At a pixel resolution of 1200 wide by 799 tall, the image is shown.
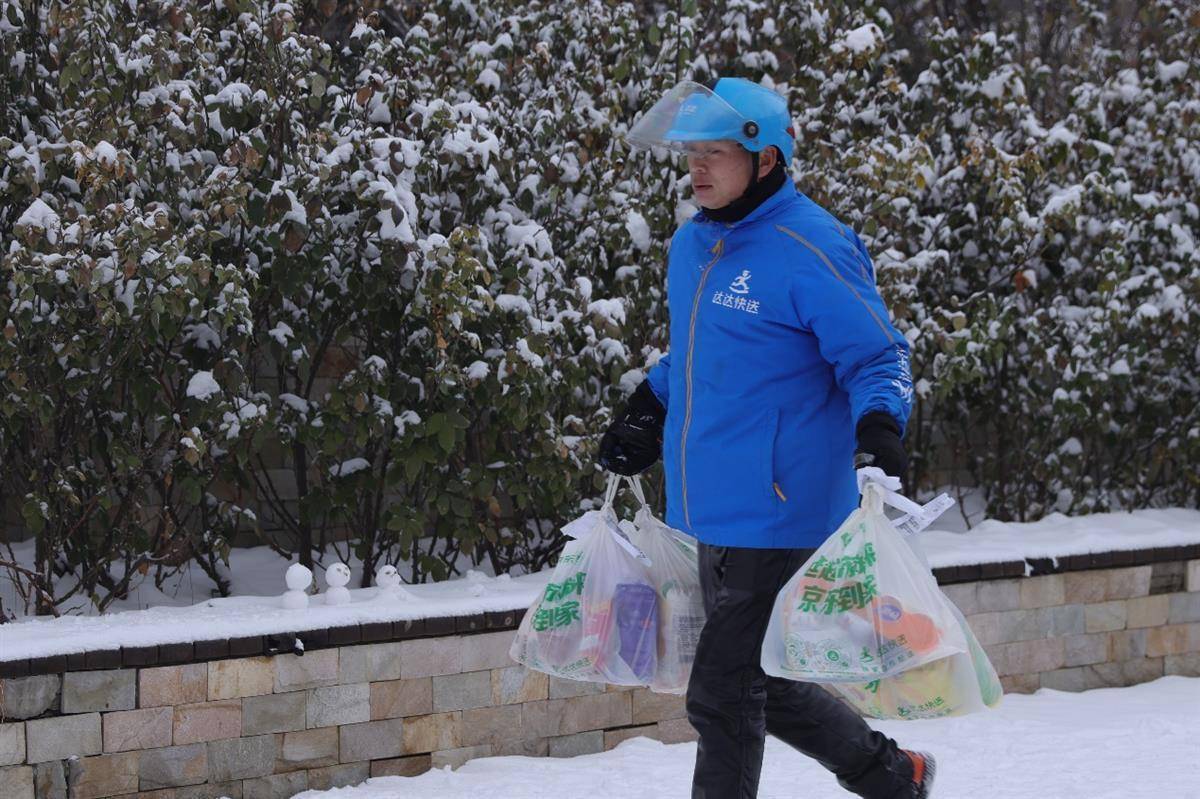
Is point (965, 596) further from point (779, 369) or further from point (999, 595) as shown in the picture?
point (779, 369)

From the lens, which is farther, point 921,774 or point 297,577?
point 297,577

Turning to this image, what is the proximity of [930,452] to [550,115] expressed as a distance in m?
2.37

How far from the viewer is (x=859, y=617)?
293 centimetres

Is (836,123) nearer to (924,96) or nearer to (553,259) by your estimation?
(924,96)

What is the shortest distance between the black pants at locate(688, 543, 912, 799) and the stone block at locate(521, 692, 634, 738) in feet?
4.02

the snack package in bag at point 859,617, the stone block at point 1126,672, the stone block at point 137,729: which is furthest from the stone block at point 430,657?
the stone block at point 1126,672

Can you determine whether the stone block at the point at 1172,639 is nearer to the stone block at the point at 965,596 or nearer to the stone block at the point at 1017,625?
the stone block at the point at 1017,625

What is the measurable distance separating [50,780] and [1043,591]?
10.5 feet

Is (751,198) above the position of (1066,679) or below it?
above

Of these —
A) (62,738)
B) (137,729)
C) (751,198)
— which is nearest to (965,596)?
(751,198)

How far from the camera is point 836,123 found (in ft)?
18.7

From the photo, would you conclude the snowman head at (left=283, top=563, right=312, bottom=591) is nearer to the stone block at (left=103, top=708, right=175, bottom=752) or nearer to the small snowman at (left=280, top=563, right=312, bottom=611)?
the small snowman at (left=280, top=563, right=312, bottom=611)

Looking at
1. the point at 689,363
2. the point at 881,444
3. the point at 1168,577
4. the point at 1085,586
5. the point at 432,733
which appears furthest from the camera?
the point at 1168,577

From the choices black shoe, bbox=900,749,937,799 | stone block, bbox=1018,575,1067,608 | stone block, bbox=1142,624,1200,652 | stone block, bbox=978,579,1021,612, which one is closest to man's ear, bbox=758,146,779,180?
black shoe, bbox=900,749,937,799
